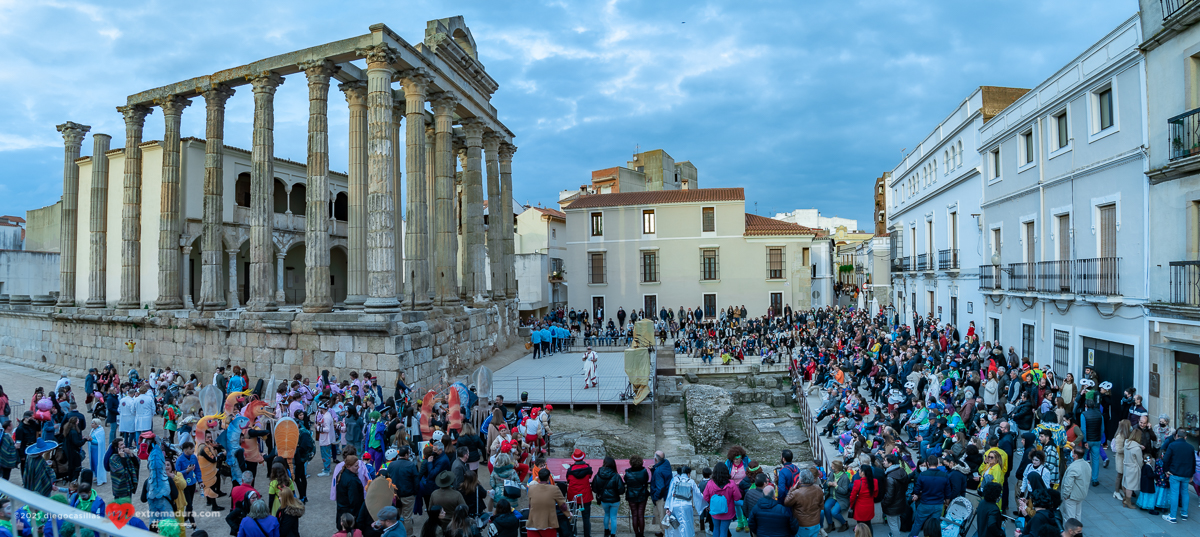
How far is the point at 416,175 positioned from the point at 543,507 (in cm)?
1234

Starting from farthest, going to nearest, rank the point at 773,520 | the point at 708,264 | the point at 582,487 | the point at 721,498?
the point at 708,264
the point at 582,487
the point at 721,498
the point at 773,520

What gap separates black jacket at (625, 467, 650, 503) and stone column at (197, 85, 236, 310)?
1517cm

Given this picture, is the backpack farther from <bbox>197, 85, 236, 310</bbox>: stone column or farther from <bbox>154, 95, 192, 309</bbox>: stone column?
<bbox>154, 95, 192, 309</bbox>: stone column

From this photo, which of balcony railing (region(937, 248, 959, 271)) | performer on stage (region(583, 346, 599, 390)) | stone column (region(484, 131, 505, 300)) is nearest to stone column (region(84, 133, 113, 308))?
stone column (region(484, 131, 505, 300))

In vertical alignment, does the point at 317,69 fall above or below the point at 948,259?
above

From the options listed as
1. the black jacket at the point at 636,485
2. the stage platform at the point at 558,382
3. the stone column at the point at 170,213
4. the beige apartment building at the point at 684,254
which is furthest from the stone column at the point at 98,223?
the black jacket at the point at 636,485

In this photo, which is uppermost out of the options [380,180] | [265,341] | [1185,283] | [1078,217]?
A: [380,180]

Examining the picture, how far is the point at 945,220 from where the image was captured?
844 inches

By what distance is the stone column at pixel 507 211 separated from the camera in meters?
24.0

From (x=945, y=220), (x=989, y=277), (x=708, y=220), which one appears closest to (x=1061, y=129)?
(x=989, y=277)

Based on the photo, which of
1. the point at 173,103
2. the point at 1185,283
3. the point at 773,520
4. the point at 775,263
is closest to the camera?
the point at 773,520

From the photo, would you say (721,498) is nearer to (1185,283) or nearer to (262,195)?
(1185,283)

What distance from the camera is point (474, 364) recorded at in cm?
1897

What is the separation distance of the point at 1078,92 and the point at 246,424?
53.4 ft
